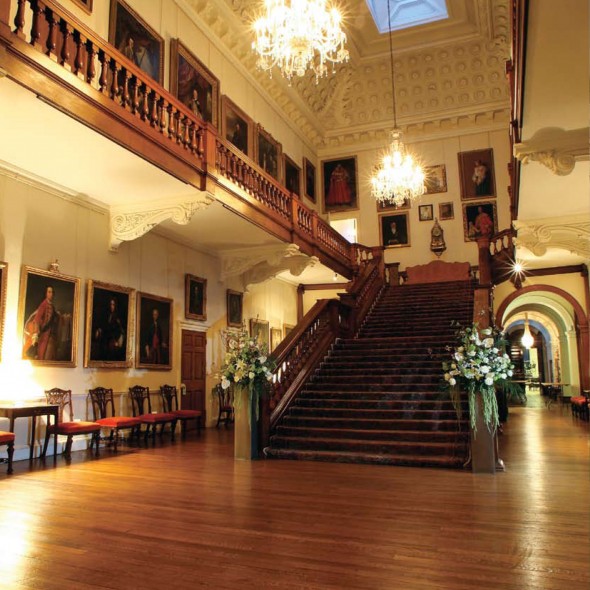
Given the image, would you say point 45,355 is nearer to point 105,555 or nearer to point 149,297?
point 149,297

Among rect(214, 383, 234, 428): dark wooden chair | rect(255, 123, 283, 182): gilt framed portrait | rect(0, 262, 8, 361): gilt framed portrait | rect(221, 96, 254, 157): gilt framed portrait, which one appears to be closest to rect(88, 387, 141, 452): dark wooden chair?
rect(0, 262, 8, 361): gilt framed portrait

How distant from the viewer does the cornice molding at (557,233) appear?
32.2 feet

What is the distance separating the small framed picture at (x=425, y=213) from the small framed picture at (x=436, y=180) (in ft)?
1.60

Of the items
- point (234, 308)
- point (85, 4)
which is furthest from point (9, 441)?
point (234, 308)

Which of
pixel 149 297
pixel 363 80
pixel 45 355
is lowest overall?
pixel 45 355

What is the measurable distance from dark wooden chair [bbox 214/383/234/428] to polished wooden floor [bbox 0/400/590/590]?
554cm

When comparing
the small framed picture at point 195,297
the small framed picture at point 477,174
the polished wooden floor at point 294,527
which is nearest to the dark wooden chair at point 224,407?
the small framed picture at point 195,297

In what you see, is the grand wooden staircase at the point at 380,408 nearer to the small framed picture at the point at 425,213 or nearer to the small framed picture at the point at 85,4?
the small framed picture at the point at 425,213

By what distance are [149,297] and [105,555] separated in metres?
7.46

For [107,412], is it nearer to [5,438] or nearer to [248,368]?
[5,438]

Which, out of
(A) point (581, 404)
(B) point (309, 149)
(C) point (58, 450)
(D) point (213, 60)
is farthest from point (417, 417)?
(B) point (309, 149)

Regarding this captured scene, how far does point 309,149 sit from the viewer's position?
1928 centimetres

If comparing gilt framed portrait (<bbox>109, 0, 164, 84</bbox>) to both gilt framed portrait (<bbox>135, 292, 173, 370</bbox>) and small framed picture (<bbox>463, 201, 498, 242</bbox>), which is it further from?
small framed picture (<bbox>463, 201, 498, 242</bbox>)

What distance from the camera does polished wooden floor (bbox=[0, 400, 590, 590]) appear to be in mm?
3055
